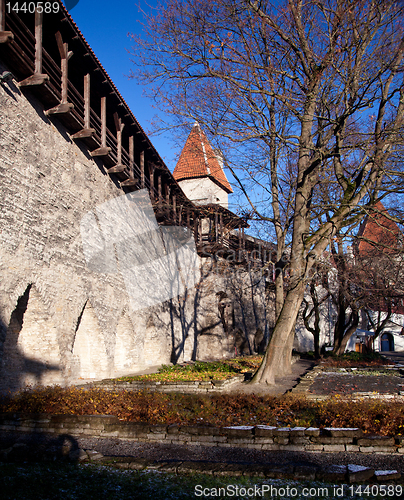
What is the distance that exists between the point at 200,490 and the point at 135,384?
242 inches

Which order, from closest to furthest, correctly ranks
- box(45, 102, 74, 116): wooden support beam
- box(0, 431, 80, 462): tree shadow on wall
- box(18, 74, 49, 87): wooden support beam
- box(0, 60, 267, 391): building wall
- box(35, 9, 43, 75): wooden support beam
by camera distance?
box(0, 431, 80, 462): tree shadow on wall < box(0, 60, 267, 391): building wall < box(18, 74, 49, 87): wooden support beam < box(35, 9, 43, 75): wooden support beam < box(45, 102, 74, 116): wooden support beam

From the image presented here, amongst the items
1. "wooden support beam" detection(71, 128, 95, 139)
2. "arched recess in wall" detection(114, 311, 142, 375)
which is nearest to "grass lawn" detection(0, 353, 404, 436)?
"arched recess in wall" detection(114, 311, 142, 375)

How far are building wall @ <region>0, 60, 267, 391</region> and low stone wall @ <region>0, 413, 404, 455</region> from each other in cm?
250

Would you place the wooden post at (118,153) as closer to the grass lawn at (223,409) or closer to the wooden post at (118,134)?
the wooden post at (118,134)

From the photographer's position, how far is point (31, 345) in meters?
9.03

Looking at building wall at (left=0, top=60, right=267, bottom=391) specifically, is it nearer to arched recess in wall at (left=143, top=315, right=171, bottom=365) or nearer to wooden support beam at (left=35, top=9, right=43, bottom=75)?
wooden support beam at (left=35, top=9, right=43, bottom=75)

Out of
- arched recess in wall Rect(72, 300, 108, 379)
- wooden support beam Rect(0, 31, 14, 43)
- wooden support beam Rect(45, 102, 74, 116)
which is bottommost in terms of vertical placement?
arched recess in wall Rect(72, 300, 108, 379)

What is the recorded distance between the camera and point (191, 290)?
21047 millimetres

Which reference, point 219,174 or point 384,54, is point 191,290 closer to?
point 219,174

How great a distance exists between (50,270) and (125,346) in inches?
209

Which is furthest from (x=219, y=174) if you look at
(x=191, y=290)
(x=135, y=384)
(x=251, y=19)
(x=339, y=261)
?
(x=135, y=384)

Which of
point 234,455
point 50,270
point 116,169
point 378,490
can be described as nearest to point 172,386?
point 50,270

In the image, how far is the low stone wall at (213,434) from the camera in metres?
4.55

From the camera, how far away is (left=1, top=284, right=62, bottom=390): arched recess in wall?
8.61 meters
